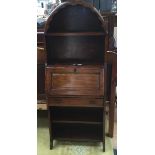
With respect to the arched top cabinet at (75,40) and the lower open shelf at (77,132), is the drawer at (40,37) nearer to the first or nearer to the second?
the arched top cabinet at (75,40)

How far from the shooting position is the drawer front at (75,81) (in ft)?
6.03

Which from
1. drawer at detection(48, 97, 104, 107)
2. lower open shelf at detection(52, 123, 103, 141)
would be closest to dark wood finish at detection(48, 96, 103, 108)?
drawer at detection(48, 97, 104, 107)

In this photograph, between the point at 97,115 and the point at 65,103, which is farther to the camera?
the point at 97,115

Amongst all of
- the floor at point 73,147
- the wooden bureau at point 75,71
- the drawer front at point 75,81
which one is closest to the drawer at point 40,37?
the wooden bureau at point 75,71

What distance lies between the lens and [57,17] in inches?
77.7

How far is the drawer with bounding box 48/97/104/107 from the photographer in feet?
6.19

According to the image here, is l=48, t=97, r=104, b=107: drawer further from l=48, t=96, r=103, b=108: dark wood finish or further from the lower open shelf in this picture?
the lower open shelf

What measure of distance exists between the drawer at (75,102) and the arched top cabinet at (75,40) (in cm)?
31

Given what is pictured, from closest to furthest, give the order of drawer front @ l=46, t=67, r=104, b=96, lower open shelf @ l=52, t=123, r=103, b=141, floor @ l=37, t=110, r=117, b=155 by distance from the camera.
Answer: drawer front @ l=46, t=67, r=104, b=96 → floor @ l=37, t=110, r=117, b=155 → lower open shelf @ l=52, t=123, r=103, b=141

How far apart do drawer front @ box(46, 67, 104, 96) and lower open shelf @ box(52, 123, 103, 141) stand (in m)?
0.43
